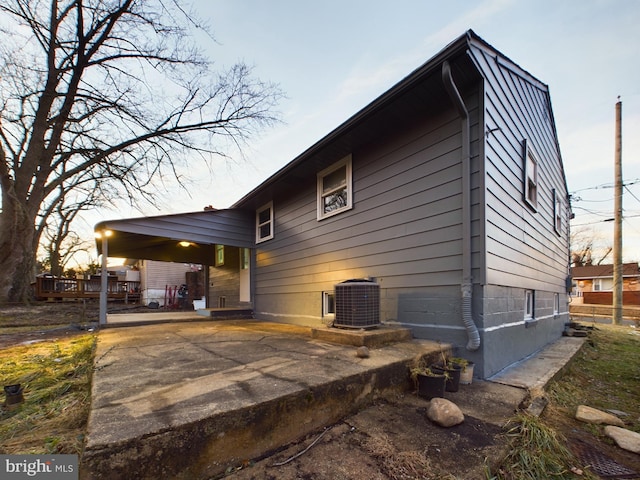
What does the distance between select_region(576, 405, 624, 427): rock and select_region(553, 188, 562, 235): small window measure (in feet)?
18.3

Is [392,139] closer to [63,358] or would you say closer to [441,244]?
[441,244]

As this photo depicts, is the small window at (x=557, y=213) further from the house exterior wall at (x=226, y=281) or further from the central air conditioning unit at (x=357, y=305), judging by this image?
the house exterior wall at (x=226, y=281)

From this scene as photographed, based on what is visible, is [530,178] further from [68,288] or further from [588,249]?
[588,249]

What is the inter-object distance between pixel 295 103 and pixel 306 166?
444 centimetres

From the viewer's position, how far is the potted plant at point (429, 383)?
251cm

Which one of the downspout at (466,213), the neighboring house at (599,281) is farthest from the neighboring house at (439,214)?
the neighboring house at (599,281)

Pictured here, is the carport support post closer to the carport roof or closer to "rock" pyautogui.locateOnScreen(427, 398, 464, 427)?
the carport roof

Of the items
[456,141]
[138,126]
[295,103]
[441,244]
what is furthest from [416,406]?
[138,126]

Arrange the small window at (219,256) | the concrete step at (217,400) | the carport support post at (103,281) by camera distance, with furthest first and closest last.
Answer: the small window at (219,256)
the carport support post at (103,281)
the concrete step at (217,400)

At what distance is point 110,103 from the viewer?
9.12m

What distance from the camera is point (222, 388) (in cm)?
190

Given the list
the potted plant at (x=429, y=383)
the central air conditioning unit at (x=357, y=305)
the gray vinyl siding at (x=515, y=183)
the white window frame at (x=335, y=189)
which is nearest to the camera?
the potted plant at (x=429, y=383)

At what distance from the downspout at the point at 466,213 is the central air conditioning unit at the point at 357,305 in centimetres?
107

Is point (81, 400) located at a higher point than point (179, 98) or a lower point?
lower
